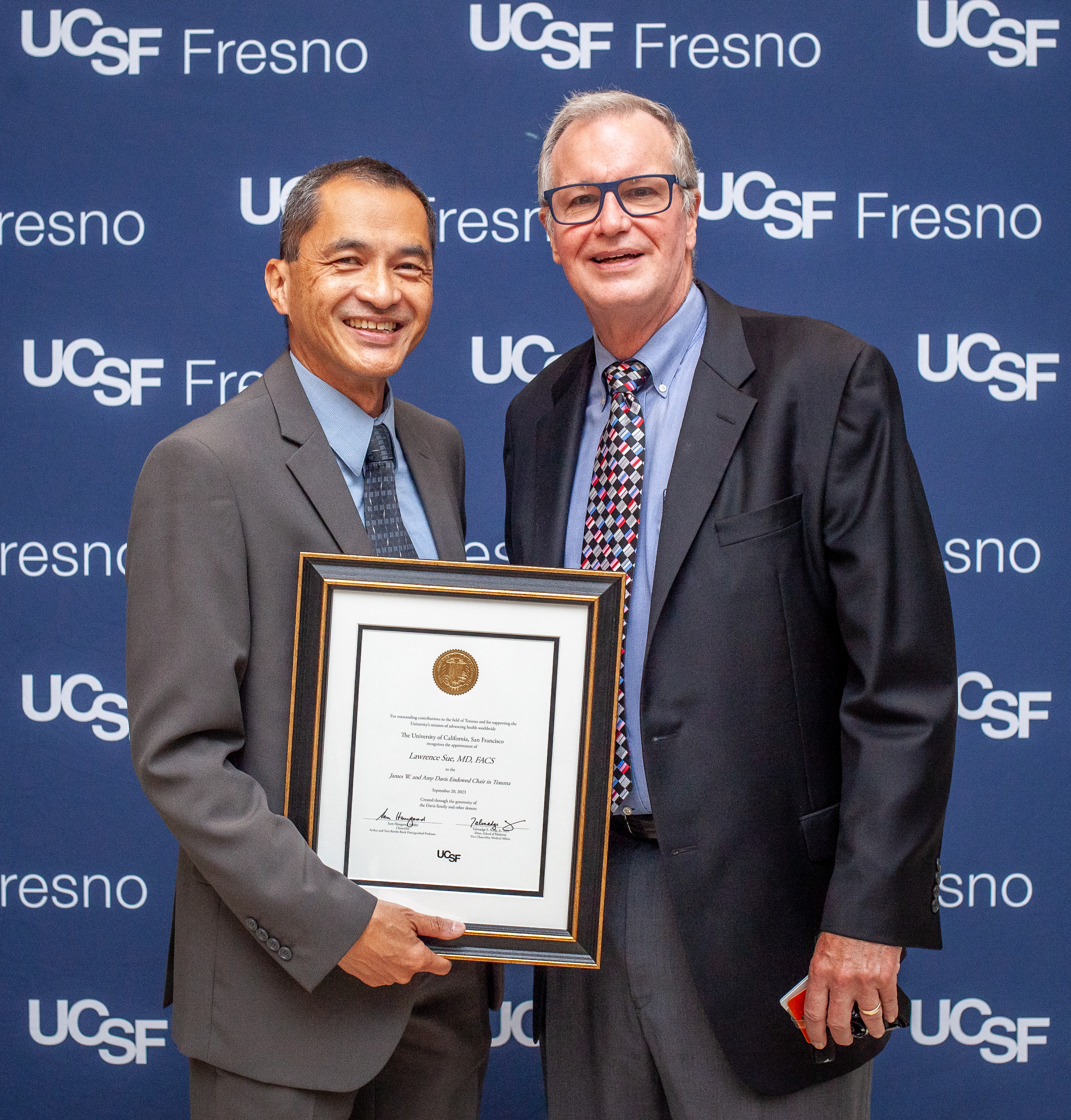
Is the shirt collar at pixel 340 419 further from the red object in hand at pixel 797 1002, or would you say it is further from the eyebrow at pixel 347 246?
the red object in hand at pixel 797 1002

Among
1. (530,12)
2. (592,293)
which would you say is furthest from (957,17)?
(592,293)

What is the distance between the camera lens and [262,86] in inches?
114

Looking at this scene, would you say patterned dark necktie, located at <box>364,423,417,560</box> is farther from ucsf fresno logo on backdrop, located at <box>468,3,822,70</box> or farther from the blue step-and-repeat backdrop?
ucsf fresno logo on backdrop, located at <box>468,3,822,70</box>

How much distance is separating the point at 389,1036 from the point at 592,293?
1305 mm

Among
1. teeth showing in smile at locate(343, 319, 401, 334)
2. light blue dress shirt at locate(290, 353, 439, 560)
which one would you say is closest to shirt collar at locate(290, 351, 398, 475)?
light blue dress shirt at locate(290, 353, 439, 560)

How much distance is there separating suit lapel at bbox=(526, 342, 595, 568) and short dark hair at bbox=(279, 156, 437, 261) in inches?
15.6

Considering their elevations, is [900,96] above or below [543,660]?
above

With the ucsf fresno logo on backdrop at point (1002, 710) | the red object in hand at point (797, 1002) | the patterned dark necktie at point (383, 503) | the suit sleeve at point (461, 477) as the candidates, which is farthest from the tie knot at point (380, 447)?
the ucsf fresno logo on backdrop at point (1002, 710)

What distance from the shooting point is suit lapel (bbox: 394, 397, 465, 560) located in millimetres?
1873

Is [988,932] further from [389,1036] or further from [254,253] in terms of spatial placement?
[254,253]

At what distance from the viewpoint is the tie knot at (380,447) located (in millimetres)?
1791

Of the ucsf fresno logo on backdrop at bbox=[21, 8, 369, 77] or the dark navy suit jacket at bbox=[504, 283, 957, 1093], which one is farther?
the ucsf fresno logo on backdrop at bbox=[21, 8, 369, 77]

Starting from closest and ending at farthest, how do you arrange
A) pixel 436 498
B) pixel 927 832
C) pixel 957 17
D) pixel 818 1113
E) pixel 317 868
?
1. pixel 317 868
2. pixel 927 832
3. pixel 818 1113
4. pixel 436 498
5. pixel 957 17

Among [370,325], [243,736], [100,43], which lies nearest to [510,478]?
[370,325]
